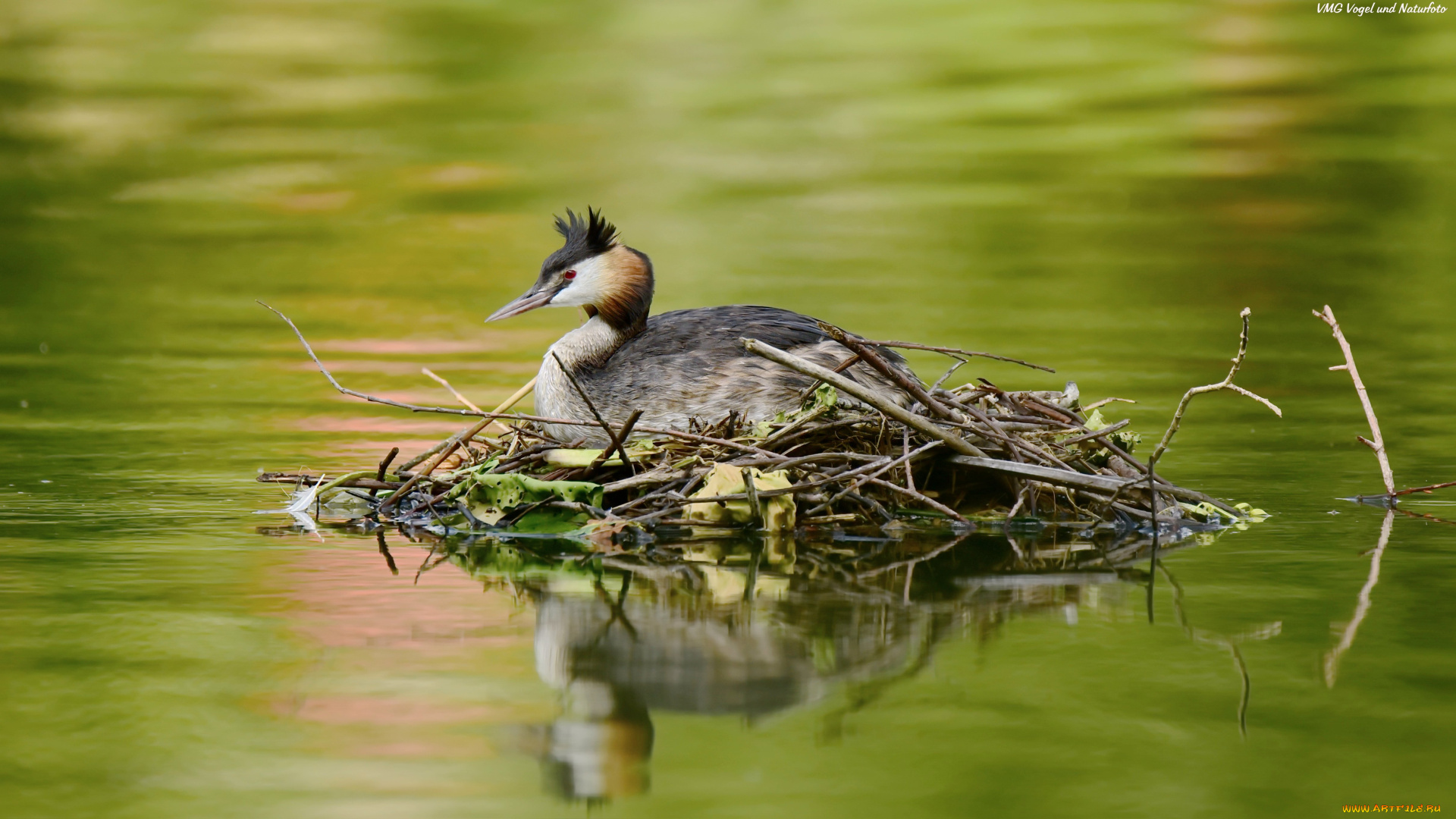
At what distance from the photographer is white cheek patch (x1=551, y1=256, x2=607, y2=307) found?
7723mm

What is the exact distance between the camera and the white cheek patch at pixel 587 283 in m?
7.72

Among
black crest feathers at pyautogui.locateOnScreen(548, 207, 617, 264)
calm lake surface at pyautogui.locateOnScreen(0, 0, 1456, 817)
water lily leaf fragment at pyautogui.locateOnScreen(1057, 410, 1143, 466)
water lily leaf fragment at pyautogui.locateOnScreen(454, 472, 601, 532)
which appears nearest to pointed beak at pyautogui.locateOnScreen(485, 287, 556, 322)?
black crest feathers at pyautogui.locateOnScreen(548, 207, 617, 264)

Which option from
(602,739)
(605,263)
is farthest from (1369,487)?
(602,739)

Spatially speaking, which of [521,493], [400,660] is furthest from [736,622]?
[521,493]

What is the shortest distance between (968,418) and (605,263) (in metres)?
1.99

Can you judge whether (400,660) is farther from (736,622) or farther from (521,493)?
(521,493)

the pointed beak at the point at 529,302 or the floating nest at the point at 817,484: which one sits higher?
the pointed beak at the point at 529,302

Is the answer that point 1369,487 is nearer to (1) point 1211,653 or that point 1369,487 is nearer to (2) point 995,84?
(1) point 1211,653

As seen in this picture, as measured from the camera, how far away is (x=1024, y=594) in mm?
5469

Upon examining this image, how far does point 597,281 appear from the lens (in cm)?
772

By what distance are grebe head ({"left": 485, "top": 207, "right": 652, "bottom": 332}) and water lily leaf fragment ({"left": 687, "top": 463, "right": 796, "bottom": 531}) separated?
1.56 m

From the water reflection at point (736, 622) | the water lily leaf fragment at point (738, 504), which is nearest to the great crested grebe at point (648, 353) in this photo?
the water lily leaf fragment at point (738, 504)

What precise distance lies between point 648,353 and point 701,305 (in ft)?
24.9

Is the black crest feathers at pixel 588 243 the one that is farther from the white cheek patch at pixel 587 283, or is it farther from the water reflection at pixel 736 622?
the water reflection at pixel 736 622
